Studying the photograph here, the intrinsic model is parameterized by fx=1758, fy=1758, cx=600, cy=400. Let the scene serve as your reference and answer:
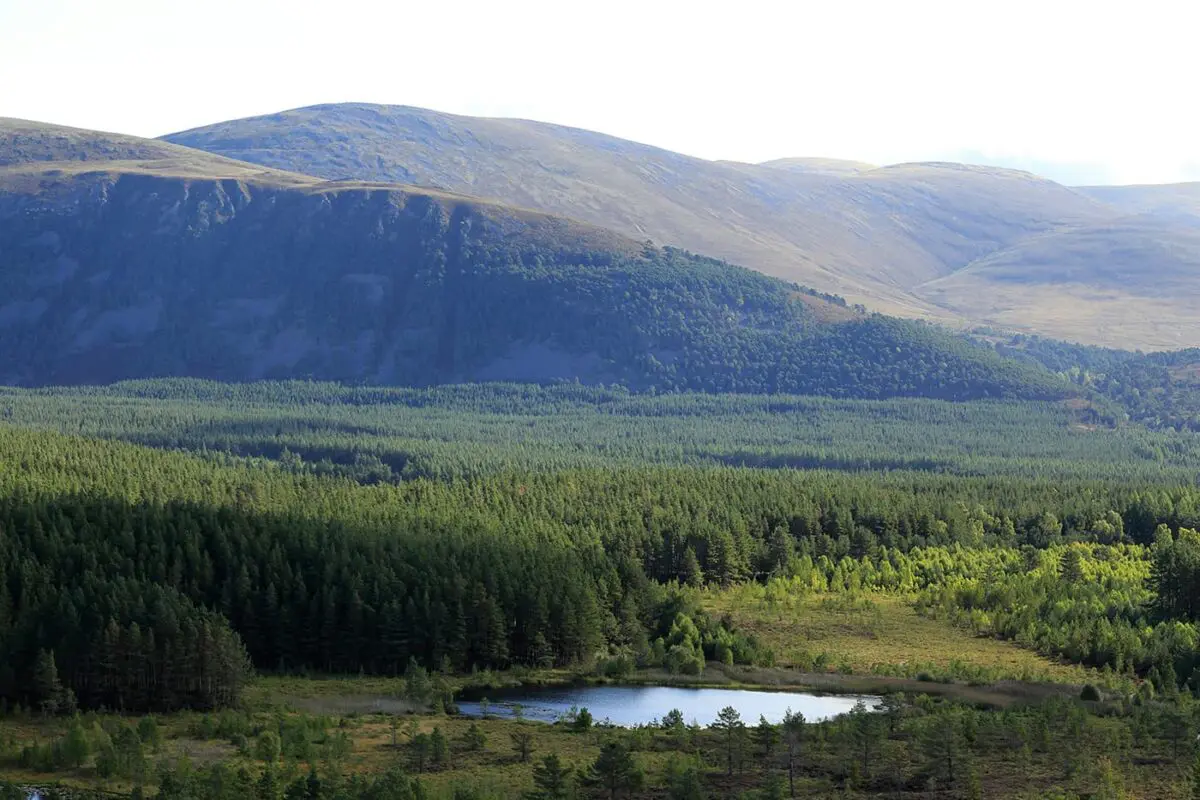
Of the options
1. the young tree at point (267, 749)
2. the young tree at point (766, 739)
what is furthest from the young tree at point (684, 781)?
the young tree at point (267, 749)

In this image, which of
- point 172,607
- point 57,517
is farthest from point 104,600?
point 57,517

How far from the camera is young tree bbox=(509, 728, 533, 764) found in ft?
324

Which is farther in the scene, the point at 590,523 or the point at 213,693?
the point at 590,523

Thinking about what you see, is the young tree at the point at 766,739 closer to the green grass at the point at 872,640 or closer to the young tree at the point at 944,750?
the young tree at the point at 944,750

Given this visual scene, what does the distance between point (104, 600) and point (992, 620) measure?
77546 millimetres

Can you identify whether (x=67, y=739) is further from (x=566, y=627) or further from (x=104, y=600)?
(x=566, y=627)

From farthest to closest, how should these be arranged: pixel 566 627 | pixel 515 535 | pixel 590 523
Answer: pixel 590 523 < pixel 515 535 < pixel 566 627

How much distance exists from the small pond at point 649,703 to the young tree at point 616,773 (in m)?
23.0

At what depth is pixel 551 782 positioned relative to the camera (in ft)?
285

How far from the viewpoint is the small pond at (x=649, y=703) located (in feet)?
382

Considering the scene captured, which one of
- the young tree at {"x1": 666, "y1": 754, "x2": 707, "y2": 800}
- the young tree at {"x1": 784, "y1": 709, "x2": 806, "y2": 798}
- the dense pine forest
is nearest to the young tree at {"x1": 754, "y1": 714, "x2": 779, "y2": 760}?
the dense pine forest

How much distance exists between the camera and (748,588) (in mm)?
177875

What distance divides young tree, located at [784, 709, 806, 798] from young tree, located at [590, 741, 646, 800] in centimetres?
825

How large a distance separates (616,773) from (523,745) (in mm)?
11422
